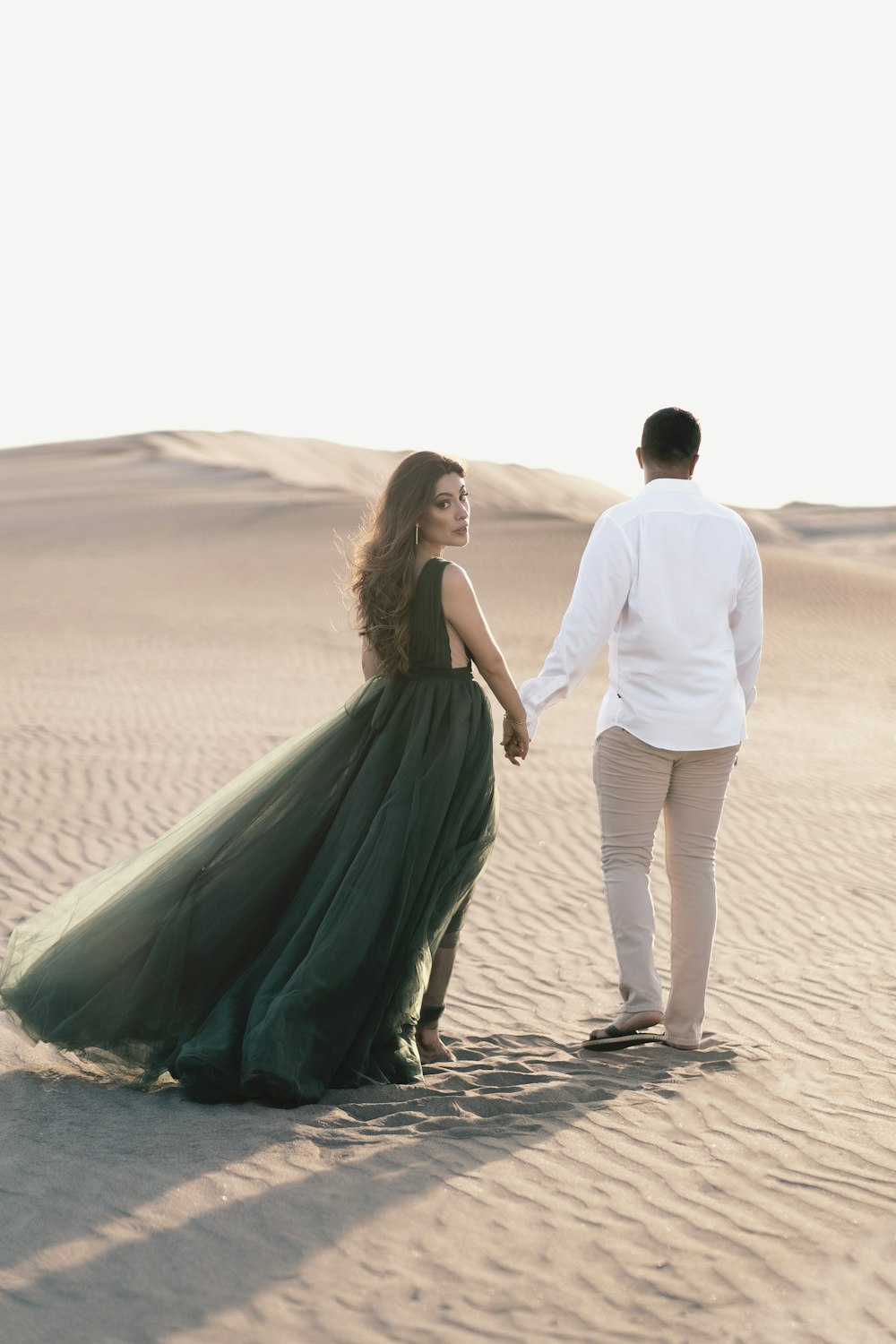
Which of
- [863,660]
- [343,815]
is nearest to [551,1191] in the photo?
[343,815]

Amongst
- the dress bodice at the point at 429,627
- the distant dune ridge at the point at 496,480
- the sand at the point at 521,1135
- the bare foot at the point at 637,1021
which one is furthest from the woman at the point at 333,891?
the distant dune ridge at the point at 496,480

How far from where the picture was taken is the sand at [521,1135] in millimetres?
3047

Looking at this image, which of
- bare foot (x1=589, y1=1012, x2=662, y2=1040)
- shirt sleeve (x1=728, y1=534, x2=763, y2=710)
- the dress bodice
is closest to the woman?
the dress bodice

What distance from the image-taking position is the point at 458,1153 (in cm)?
376

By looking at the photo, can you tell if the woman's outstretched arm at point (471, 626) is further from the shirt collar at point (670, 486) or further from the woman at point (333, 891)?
the shirt collar at point (670, 486)

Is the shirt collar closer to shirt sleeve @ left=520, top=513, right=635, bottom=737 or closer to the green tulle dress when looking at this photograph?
shirt sleeve @ left=520, top=513, right=635, bottom=737

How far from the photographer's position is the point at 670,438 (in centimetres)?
471

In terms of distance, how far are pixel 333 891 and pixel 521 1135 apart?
0.96 m

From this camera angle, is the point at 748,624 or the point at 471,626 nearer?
the point at 471,626

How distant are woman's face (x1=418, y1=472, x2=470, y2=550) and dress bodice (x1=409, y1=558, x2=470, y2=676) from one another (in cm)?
8

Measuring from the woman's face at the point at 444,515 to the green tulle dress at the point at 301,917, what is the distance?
0.34 feet

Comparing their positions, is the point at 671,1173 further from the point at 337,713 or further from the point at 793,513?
the point at 793,513

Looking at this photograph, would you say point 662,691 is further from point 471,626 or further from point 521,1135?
point 521,1135

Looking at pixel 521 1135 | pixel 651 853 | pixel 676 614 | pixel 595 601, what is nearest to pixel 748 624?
pixel 676 614
